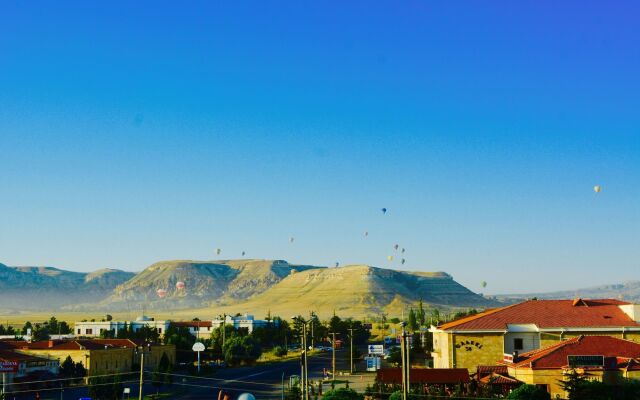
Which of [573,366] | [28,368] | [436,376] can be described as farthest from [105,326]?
[573,366]

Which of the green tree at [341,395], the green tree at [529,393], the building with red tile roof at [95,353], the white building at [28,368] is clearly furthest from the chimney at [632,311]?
the white building at [28,368]

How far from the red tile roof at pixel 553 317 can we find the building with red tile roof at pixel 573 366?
12166mm

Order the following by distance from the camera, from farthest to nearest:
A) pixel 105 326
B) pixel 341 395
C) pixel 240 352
A: pixel 105 326 → pixel 240 352 → pixel 341 395

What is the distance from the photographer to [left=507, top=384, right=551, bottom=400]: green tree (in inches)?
2232

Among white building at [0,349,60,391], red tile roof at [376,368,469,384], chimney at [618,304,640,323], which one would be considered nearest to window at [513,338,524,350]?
red tile roof at [376,368,469,384]

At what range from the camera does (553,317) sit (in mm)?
78375

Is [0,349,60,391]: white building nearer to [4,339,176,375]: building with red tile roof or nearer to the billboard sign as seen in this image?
the billboard sign

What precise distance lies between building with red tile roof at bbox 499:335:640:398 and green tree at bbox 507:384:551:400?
244 centimetres

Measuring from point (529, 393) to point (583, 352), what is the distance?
29.2 ft

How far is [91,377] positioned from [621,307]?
191 ft

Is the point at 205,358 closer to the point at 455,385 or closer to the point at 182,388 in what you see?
the point at 182,388

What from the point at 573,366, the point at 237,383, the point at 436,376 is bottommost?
the point at 237,383

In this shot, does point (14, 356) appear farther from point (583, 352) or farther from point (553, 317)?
point (583, 352)

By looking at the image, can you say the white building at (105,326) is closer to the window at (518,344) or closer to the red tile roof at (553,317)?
the red tile roof at (553,317)
